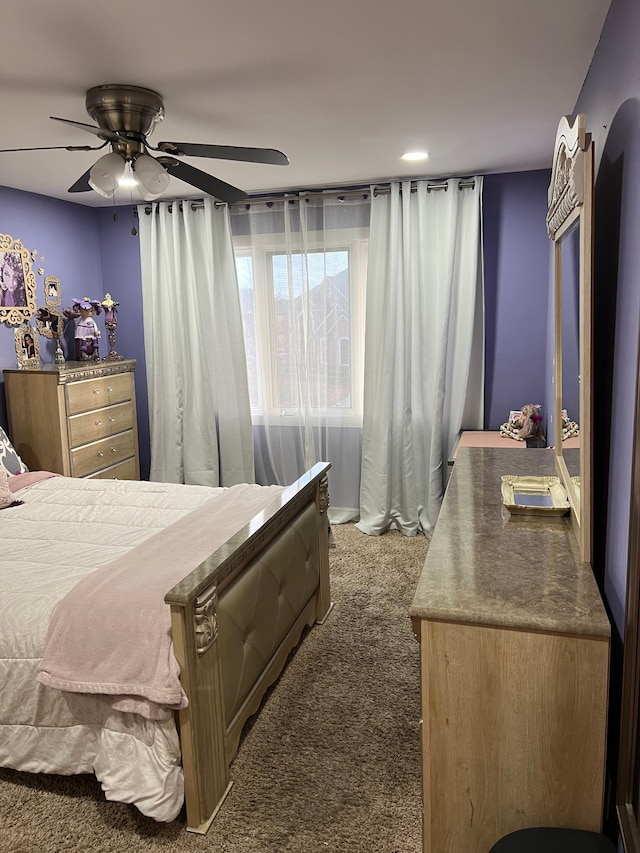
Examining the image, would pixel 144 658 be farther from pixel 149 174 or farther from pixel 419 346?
pixel 419 346

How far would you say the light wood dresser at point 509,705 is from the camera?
1.39m

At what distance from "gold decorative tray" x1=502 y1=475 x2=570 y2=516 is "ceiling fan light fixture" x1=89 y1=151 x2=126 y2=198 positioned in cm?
178

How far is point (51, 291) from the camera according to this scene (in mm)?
4609

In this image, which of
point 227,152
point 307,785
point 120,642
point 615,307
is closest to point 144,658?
point 120,642

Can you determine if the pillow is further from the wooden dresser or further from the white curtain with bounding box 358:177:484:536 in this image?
the white curtain with bounding box 358:177:484:536

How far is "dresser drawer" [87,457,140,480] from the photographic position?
14.5ft

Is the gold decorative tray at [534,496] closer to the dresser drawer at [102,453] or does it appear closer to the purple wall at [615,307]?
the purple wall at [615,307]

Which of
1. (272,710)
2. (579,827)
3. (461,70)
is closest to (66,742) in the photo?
(272,710)

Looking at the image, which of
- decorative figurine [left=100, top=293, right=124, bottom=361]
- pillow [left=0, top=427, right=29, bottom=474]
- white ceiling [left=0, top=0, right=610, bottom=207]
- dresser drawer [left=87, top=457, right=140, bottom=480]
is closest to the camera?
white ceiling [left=0, top=0, right=610, bottom=207]

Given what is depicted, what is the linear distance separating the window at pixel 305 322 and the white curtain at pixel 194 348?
0.44 ft

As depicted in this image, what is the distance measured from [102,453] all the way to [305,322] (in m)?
1.67

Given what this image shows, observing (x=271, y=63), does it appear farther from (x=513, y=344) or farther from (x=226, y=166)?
(x=513, y=344)

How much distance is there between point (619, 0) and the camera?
1709 millimetres

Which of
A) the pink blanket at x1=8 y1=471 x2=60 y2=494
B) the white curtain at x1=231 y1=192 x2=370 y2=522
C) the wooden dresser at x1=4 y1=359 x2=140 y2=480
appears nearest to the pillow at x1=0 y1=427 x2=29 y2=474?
the pink blanket at x1=8 y1=471 x2=60 y2=494
